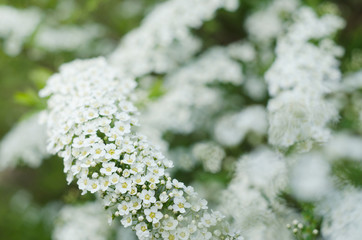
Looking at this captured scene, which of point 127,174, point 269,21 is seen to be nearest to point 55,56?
point 269,21

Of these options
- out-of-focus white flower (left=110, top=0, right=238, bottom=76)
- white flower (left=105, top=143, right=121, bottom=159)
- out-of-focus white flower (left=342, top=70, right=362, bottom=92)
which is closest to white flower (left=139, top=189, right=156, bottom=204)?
white flower (left=105, top=143, right=121, bottom=159)

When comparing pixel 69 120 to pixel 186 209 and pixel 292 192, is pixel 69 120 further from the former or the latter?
pixel 292 192

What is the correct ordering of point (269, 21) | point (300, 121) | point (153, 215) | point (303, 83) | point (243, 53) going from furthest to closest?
point (269, 21)
point (243, 53)
point (303, 83)
point (300, 121)
point (153, 215)

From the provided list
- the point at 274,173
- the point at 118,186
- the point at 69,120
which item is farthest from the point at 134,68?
the point at 118,186

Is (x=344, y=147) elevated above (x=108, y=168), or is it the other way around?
(x=344, y=147)

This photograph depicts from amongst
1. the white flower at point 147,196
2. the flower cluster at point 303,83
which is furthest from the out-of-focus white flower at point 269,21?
the white flower at point 147,196

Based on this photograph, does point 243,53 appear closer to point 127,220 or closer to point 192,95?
point 192,95

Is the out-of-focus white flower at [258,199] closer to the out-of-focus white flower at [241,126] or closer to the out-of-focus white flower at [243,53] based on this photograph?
the out-of-focus white flower at [241,126]
